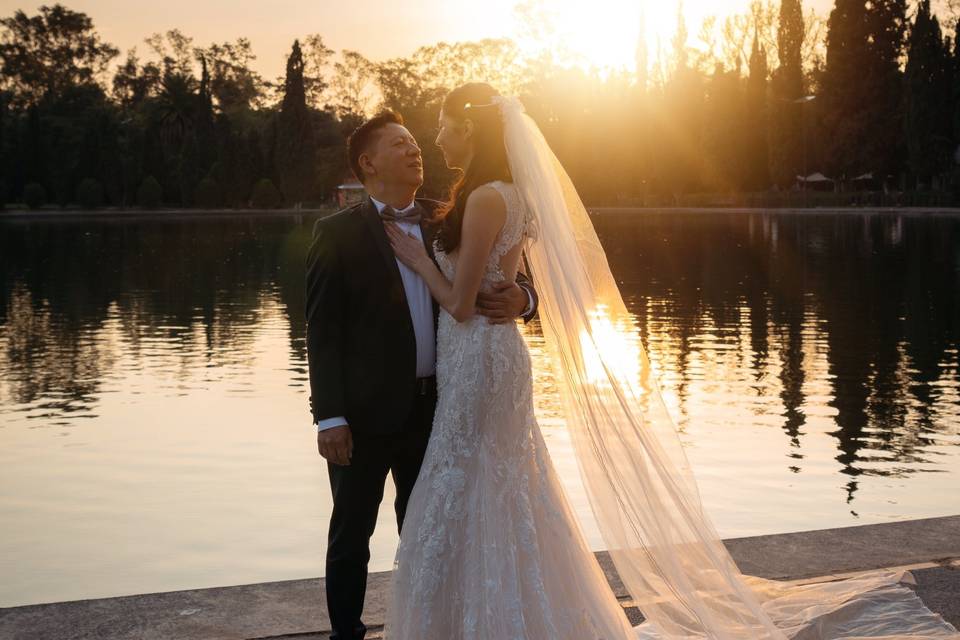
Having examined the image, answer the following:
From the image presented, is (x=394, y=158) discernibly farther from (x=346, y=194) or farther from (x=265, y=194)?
(x=346, y=194)

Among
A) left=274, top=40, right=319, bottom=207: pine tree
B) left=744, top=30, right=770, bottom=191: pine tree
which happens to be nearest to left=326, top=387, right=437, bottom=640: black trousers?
left=744, top=30, right=770, bottom=191: pine tree

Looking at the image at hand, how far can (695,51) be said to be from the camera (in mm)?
73688

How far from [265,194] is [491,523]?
6572 centimetres

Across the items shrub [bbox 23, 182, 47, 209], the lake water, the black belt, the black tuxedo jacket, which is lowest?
the lake water

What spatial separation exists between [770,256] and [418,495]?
91.3ft

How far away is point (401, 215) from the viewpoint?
11.6 ft

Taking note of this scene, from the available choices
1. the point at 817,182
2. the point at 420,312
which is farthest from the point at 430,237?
the point at 817,182

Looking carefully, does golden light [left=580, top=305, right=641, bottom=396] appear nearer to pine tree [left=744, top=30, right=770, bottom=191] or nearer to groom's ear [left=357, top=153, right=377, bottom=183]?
groom's ear [left=357, top=153, right=377, bottom=183]

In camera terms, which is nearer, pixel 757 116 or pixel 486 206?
pixel 486 206

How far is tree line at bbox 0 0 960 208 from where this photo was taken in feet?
177

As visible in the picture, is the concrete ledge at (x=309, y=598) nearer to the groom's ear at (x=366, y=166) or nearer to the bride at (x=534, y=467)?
the bride at (x=534, y=467)

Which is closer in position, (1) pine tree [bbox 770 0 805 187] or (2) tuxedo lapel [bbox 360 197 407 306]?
(2) tuxedo lapel [bbox 360 197 407 306]

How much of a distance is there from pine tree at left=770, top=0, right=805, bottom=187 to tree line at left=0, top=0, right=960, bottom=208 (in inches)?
3.9

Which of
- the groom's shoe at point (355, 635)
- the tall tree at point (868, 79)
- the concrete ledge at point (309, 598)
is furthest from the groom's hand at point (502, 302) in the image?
the tall tree at point (868, 79)
